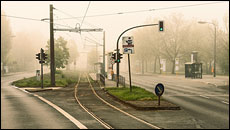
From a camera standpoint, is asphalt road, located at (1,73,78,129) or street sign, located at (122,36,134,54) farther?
street sign, located at (122,36,134,54)

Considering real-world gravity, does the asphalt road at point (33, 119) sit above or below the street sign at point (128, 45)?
below

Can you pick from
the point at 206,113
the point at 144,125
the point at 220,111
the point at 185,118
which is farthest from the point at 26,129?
the point at 220,111

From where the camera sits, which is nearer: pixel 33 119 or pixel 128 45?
pixel 33 119

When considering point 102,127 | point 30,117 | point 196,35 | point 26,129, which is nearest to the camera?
point 26,129

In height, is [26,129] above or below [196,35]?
below

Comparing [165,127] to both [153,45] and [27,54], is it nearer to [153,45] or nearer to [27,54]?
[153,45]

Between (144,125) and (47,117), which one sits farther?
(47,117)

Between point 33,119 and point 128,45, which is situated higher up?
point 128,45

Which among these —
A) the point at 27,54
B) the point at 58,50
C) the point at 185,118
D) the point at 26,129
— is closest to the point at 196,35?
the point at 58,50

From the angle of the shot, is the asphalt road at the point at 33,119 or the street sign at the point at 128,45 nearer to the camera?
the asphalt road at the point at 33,119

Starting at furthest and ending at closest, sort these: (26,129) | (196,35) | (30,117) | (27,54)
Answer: (27,54), (196,35), (30,117), (26,129)

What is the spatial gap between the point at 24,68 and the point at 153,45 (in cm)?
5024

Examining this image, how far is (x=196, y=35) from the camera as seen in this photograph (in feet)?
241

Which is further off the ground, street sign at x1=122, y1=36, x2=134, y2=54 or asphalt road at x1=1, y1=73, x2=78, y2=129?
street sign at x1=122, y1=36, x2=134, y2=54
